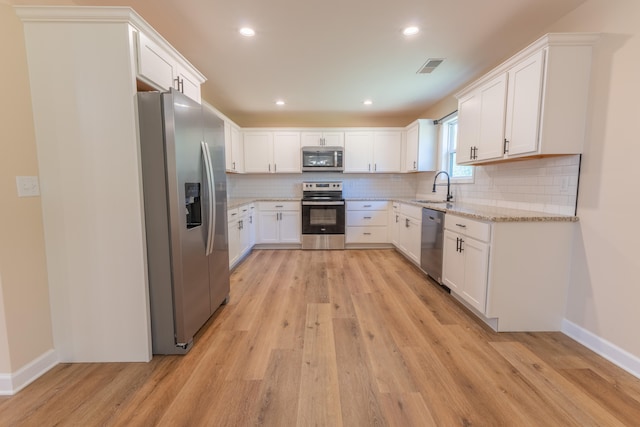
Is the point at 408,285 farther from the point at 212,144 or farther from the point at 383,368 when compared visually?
the point at 212,144

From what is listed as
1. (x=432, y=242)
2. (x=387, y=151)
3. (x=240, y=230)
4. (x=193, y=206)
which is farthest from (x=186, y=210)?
(x=387, y=151)

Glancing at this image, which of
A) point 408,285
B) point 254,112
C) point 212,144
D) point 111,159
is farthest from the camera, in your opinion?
point 254,112

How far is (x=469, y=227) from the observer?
247 cm

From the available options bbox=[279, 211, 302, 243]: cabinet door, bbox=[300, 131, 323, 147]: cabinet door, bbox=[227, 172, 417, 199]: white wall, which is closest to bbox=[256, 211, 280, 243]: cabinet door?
bbox=[279, 211, 302, 243]: cabinet door

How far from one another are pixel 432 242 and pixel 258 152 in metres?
3.47

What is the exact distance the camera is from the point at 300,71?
3.22 m

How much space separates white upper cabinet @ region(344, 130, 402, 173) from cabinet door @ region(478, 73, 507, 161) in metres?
2.34

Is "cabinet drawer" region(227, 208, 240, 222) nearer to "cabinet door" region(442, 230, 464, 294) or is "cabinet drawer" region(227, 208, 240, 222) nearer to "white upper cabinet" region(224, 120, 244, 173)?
"white upper cabinet" region(224, 120, 244, 173)

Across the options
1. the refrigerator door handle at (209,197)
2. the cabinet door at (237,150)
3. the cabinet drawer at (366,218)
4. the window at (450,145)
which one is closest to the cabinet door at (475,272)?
the window at (450,145)

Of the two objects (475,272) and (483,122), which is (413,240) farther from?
(483,122)

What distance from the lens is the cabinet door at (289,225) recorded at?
16.1ft

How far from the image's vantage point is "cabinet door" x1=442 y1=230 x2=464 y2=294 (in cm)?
262

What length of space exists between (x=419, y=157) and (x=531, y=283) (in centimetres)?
282

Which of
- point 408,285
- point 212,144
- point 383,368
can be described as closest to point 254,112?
point 212,144
